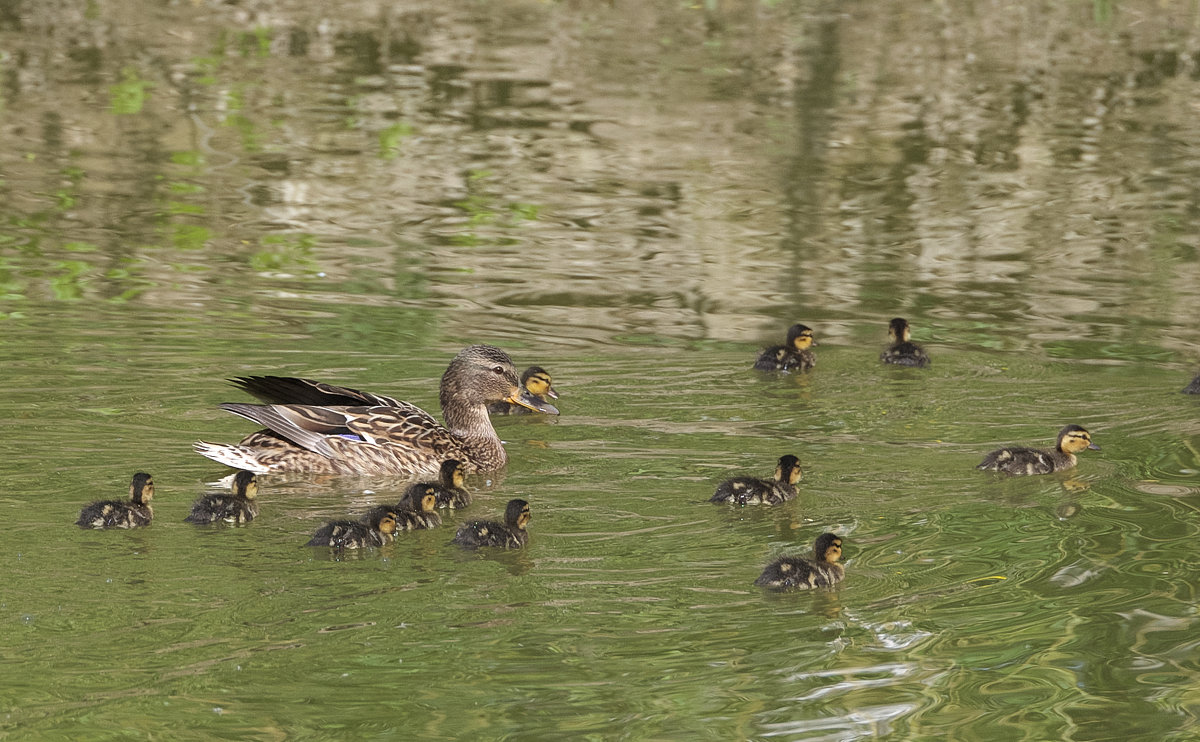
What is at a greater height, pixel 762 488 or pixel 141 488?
pixel 141 488

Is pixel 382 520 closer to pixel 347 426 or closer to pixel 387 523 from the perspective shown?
pixel 387 523

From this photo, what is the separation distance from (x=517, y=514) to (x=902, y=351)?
12.5 feet

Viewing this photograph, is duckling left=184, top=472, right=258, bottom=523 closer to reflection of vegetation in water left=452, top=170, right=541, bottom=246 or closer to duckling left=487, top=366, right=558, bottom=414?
duckling left=487, top=366, right=558, bottom=414

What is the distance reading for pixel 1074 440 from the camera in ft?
26.2

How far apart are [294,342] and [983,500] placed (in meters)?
4.40

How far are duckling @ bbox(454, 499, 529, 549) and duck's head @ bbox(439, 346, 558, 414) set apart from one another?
1848 millimetres

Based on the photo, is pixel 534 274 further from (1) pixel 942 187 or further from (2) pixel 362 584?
(2) pixel 362 584

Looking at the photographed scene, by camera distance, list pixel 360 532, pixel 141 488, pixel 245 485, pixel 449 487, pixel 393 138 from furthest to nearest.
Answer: pixel 393 138 < pixel 449 487 < pixel 245 485 < pixel 141 488 < pixel 360 532

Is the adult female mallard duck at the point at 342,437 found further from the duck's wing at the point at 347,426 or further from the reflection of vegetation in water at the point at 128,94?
the reflection of vegetation in water at the point at 128,94

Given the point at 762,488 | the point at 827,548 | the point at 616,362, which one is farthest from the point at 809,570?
the point at 616,362

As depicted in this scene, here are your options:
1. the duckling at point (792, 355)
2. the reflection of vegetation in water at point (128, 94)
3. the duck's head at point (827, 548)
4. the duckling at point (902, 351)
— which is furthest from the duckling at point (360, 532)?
the reflection of vegetation in water at point (128, 94)

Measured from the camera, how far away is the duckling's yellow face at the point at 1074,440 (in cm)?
796

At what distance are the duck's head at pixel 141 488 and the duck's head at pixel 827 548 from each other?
8.55ft

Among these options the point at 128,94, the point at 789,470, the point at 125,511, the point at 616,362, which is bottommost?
the point at 616,362
